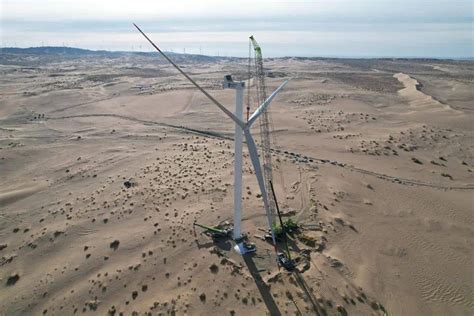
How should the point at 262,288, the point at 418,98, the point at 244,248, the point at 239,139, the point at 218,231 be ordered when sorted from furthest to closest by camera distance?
1. the point at 418,98
2. the point at 218,231
3. the point at 244,248
4. the point at 262,288
5. the point at 239,139

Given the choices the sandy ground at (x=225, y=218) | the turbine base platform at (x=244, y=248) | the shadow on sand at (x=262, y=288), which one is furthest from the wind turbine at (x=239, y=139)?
the sandy ground at (x=225, y=218)

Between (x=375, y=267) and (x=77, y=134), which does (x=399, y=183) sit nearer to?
(x=375, y=267)

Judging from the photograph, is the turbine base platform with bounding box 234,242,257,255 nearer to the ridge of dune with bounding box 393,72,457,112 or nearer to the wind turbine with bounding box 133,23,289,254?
the wind turbine with bounding box 133,23,289,254

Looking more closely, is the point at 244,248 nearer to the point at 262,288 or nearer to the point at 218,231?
the point at 218,231

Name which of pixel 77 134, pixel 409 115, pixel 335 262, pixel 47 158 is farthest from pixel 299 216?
pixel 409 115

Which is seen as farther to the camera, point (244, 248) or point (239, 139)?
point (244, 248)

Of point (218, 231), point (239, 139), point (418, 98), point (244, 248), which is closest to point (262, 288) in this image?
point (244, 248)

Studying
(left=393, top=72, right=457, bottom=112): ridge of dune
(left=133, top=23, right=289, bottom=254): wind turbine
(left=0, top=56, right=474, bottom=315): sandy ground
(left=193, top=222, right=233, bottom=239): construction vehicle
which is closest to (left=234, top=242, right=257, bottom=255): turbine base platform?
(left=133, top=23, right=289, bottom=254): wind turbine

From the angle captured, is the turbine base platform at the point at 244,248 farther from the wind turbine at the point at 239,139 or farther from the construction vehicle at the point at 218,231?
the construction vehicle at the point at 218,231
